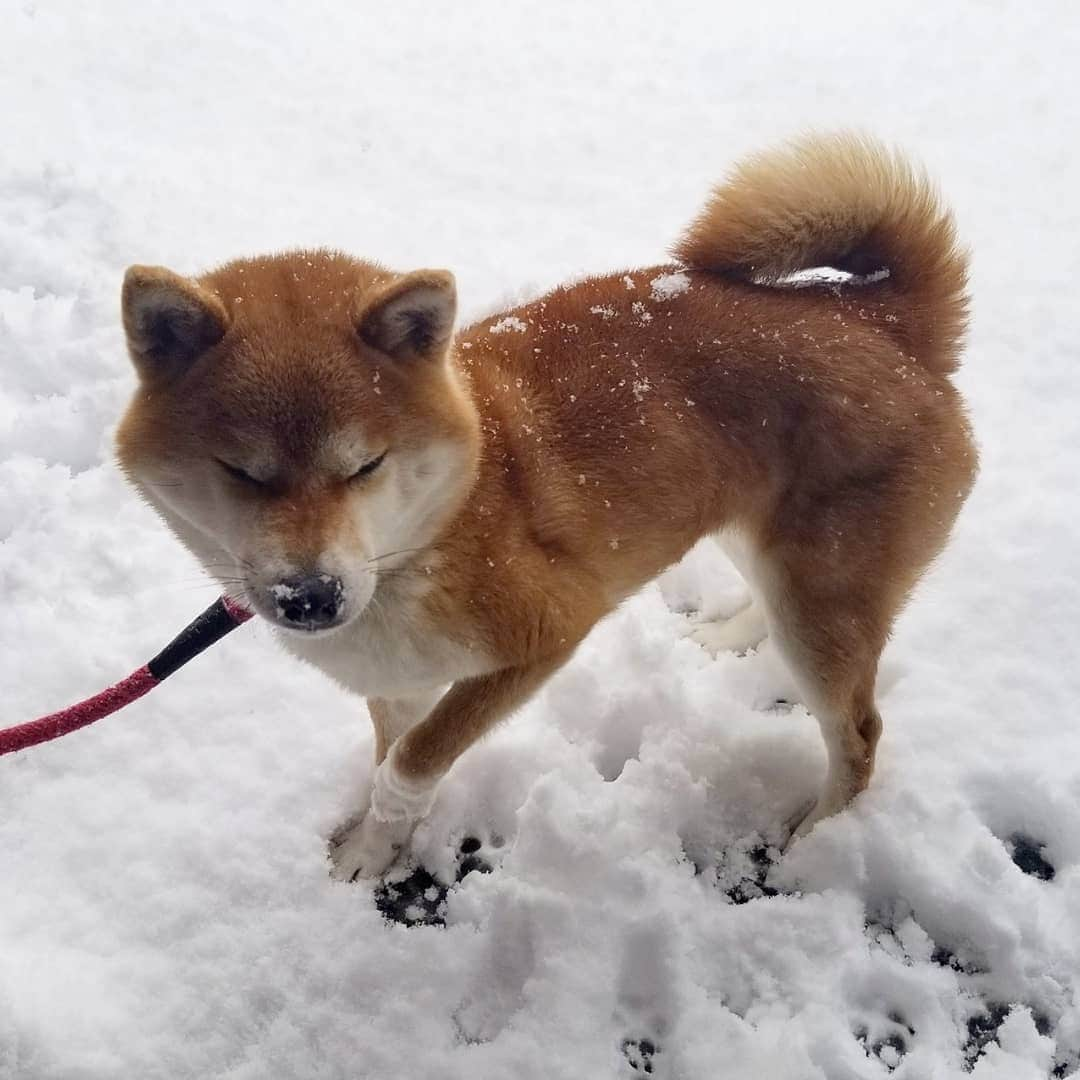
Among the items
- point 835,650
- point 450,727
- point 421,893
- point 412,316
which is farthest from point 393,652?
point 835,650

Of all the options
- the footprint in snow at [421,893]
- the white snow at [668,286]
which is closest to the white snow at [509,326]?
the white snow at [668,286]

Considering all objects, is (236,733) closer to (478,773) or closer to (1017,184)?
(478,773)

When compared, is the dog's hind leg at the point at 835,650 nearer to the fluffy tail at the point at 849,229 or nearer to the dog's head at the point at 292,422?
Result: the fluffy tail at the point at 849,229

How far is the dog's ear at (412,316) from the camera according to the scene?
67.5 inches

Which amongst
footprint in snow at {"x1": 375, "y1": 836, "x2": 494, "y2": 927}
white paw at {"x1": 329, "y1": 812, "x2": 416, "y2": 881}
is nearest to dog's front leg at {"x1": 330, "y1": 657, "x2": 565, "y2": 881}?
white paw at {"x1": 329, "y1": 812, "x2": 416, "y2": 881}

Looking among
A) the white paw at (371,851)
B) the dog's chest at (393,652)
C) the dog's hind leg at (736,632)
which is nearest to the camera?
the dog's chest at (393,652)

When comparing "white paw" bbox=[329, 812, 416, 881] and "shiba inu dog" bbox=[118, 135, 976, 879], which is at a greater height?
"shiba inu dog" bbox=[118, 135, 976, 879]

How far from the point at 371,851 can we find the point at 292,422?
1.25 metres

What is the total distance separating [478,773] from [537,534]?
2.74ft

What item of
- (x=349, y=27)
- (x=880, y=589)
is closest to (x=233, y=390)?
(x=880, y=589)

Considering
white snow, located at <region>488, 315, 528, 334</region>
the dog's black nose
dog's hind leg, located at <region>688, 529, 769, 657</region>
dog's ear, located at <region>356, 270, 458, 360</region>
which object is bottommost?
dog's hind leg, located at <region>688, 529, 769, 657</region>

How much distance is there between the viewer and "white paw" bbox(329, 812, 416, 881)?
237 centimetres

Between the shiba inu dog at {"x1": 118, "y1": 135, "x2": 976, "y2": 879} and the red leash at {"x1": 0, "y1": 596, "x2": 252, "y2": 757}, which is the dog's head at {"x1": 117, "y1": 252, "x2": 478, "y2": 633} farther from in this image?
the red leash at {"x1": 0, "y1": 596, "x2": 252, "y2": 757}

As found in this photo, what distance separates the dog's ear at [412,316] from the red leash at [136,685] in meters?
0.67
